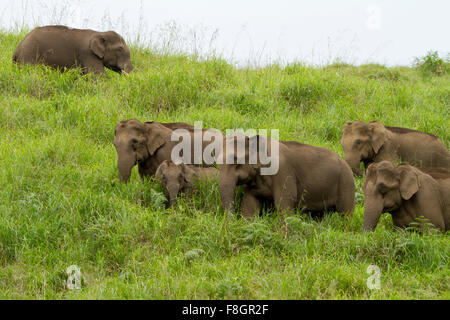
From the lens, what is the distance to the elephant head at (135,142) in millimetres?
7086

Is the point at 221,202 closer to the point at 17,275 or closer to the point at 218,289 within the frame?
the point at 218,289

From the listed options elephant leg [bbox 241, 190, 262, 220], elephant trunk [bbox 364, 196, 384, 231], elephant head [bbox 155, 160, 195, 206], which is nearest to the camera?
elephant trunk [bbox 364, 196, 384, 231]

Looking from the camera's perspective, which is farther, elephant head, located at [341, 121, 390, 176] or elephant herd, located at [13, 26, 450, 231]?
elephant head, located at [341, 121, 390, 176]

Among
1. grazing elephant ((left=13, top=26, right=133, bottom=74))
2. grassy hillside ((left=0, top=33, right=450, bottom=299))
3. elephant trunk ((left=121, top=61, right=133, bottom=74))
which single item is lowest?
grassy hillside ((left=0, top=33, right=450, bottom=299))

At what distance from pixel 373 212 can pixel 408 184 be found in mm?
497

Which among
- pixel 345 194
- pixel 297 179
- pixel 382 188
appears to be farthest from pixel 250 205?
Result: pixel 382 188

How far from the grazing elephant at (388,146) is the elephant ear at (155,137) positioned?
2821mm

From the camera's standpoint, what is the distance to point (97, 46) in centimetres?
1142

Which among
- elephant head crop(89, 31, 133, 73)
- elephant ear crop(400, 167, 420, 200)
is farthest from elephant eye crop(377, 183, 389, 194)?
elephant head crop(89, 31, 133, 73)

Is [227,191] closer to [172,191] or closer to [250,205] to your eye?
[250,205]

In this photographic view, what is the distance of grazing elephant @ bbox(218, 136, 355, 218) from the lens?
649 centimetres

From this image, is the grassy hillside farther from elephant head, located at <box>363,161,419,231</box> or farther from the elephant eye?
the elephant eye

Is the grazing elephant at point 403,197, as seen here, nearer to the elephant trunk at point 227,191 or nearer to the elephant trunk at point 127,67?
the elephant trunk at point 227,191

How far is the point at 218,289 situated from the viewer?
4.89 meters
